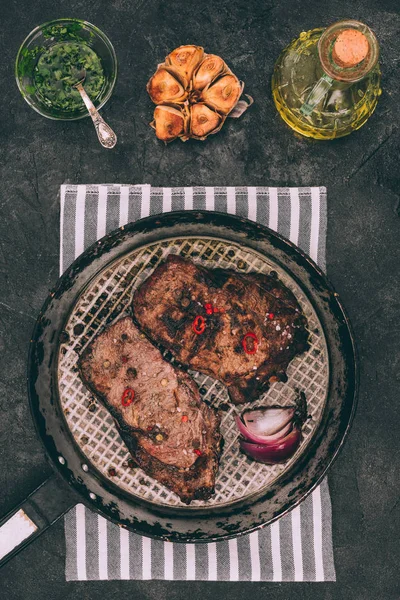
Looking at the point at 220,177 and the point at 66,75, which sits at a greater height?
the point at 66,75

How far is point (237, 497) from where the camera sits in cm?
361

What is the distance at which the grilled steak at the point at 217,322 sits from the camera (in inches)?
129

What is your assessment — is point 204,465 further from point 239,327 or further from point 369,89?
Result: point 369,89

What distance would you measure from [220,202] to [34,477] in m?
2.37

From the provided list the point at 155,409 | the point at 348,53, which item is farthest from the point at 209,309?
the point at 348,53

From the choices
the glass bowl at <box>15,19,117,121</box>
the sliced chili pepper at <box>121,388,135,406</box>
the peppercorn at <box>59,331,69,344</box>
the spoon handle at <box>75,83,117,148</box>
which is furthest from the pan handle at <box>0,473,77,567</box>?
the glass bowl at <box>15,19,117,121</box>

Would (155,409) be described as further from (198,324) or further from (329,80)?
(329,80)

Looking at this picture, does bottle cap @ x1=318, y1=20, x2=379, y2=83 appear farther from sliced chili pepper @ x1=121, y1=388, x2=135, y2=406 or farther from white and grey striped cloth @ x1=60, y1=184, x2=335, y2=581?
sliced chili pepper @ x1=121, y1=388, x2=135, y2=406

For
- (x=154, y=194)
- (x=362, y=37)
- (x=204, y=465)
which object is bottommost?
(x=204, y=465)

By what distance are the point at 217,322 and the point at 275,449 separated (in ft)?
3.06

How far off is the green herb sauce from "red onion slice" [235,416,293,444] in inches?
94.5

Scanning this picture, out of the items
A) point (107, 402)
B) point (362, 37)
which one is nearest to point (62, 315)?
point (107, 402)

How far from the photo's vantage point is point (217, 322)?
3.26m

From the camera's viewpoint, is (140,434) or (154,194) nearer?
(140,434)
